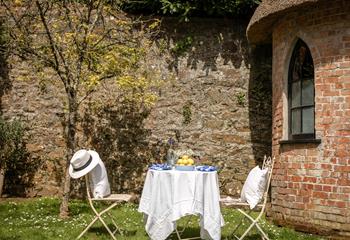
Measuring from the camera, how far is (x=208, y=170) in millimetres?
5332

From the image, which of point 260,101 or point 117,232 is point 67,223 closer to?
point 117,232

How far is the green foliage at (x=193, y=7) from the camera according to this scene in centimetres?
916

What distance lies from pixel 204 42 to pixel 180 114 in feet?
5.50

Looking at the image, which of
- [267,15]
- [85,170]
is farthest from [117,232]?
[267,15]

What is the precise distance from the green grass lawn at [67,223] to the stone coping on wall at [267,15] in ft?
11.1

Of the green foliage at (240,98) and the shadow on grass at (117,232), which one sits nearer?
the shadow on grass at (117,232)

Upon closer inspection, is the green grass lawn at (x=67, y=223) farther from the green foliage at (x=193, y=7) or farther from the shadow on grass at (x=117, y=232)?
the green foliage at (x=193, y=7)

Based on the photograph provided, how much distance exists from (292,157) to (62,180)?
4.75 m

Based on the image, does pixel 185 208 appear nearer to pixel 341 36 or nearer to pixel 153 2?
pixel 341 36

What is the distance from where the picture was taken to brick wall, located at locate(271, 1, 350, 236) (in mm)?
6230

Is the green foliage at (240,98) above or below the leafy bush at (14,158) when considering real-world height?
above

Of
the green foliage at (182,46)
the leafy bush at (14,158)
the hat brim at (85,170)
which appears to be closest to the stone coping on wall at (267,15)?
the green foliage at (182,46)

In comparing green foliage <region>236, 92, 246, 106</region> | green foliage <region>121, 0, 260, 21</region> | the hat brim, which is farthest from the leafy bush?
green foliage <region>236, 92, 246, 106</region>

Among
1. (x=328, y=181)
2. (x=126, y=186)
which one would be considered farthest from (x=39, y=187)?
(x=328, y=181)
